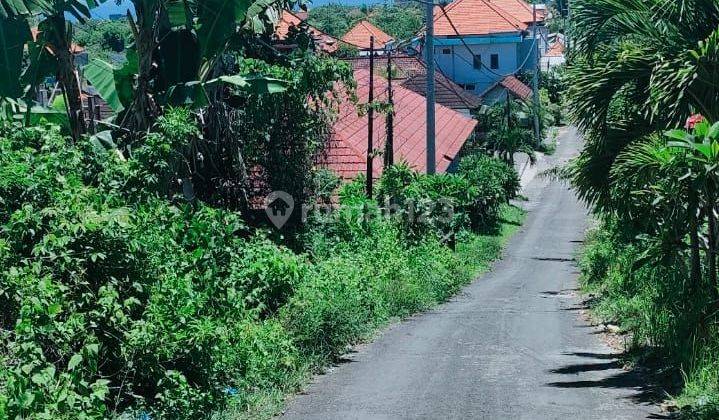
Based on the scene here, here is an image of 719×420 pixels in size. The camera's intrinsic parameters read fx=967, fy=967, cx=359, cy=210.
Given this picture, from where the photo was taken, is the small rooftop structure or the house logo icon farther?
the small rooftop structure

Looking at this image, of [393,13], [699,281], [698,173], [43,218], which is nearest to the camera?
[43,218]

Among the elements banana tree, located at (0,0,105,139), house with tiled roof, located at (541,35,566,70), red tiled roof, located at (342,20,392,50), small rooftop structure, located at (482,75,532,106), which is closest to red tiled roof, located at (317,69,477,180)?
Answer: banana tree, located at (0,0,105,139)

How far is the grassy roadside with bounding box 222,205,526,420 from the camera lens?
9773 mm

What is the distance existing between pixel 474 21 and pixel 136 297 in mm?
58837

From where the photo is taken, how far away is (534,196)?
1929 inches

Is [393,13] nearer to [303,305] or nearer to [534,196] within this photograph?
[534,196]

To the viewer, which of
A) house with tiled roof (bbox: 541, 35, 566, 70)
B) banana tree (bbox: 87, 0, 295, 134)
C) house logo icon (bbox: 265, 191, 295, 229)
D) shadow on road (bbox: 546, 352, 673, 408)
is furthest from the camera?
house with tiled roof (bbox: 541, 35, 566, 70)

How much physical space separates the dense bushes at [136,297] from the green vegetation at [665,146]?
4.10 meters

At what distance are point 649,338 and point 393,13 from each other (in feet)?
224

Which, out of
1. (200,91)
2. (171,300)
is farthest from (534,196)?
(171,300)

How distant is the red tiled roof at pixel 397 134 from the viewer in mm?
24922

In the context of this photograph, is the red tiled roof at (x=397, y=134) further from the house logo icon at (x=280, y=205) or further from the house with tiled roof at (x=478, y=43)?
the house with tiled roof at (x=478, y=43)

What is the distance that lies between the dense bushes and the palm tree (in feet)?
13.9

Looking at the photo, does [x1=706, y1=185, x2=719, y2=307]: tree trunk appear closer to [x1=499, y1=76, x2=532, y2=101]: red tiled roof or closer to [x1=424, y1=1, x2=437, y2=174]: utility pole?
[x1=424, y1=1, x2=437, y2=174]: utility pole
